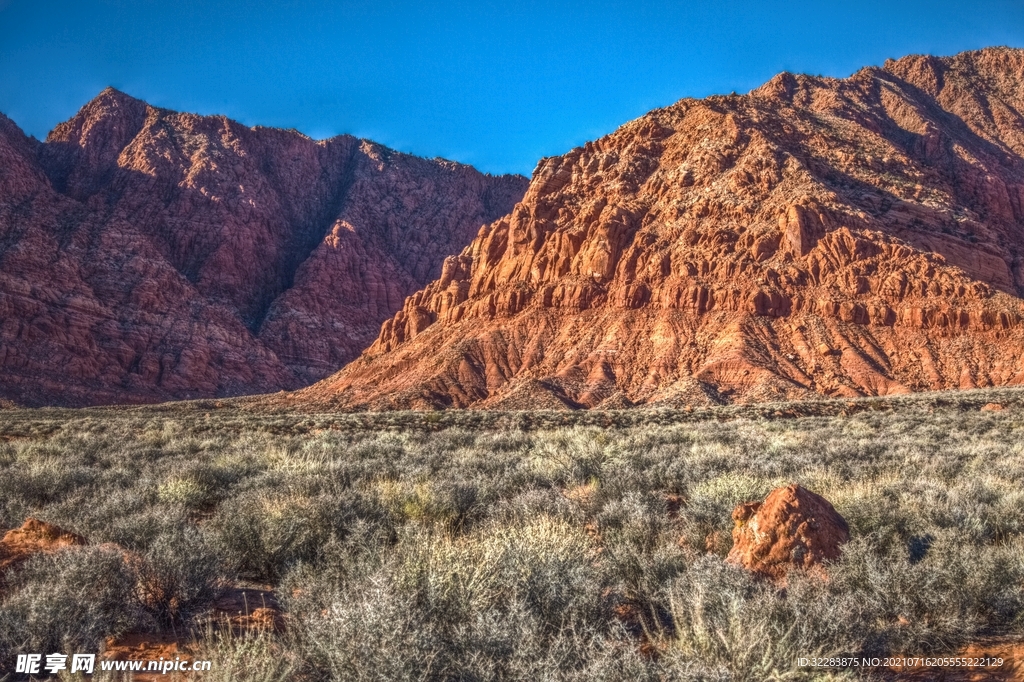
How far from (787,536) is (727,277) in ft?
159

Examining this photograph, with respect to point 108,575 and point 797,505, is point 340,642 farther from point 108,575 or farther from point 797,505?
point 797,505

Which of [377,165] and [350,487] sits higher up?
[377,165]

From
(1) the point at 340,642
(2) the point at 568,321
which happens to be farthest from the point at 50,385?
(1) the point at 340,642

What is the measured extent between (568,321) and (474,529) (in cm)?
4628

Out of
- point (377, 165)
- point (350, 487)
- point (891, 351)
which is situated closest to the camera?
point (350, 487)

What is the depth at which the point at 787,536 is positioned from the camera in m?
5.86

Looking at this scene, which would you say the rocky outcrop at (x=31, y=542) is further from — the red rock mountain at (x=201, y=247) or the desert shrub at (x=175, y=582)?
the red rock mountain at (x=201, y=247)

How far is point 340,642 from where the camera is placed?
11.7 ft

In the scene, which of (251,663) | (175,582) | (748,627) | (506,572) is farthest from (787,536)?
(175,582)

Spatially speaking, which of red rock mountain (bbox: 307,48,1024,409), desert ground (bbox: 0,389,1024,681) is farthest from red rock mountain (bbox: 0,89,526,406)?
desert ground (bbox: 0,389,1024,681)

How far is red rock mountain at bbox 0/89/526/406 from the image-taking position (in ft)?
215

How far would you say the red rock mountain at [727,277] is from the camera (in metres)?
43.4

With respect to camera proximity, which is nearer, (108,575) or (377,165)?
(108,575)

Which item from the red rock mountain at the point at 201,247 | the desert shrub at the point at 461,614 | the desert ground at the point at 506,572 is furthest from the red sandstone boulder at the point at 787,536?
the red rock mountain at the point at 201,247
